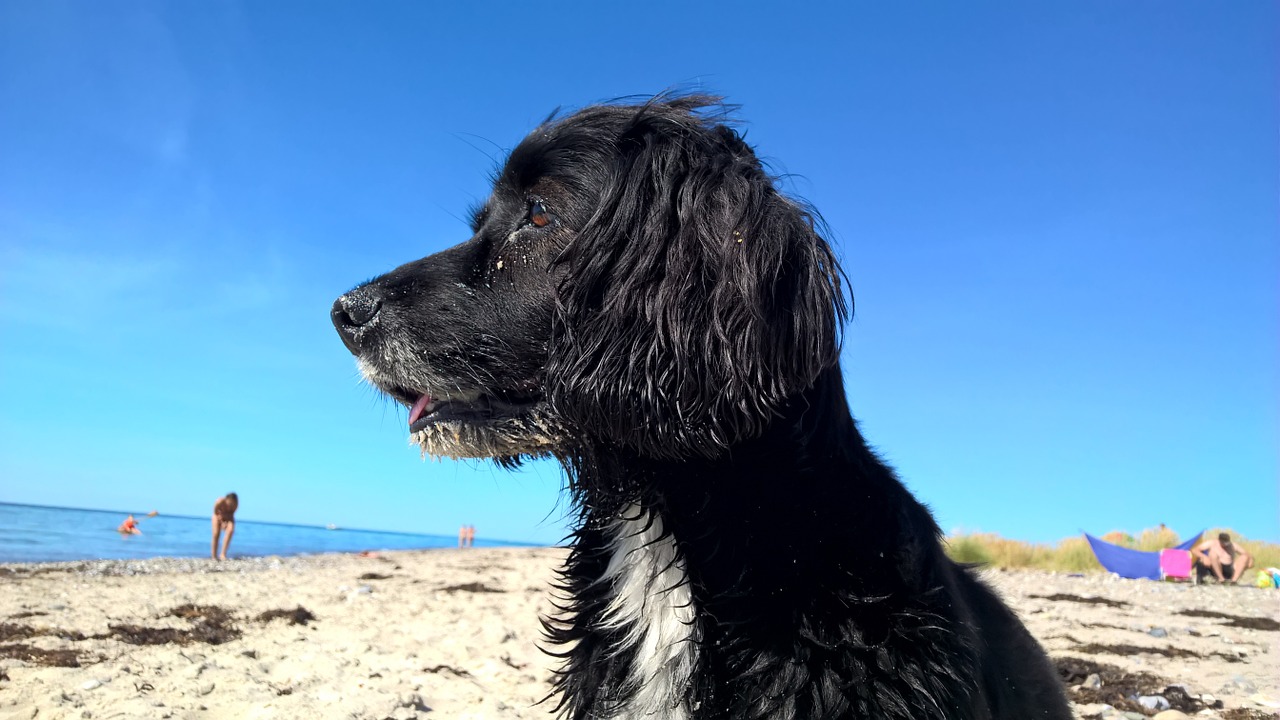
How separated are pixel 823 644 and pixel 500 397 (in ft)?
4.48

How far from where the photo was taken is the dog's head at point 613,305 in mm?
2285

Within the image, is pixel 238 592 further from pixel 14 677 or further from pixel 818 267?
pixel 818 267

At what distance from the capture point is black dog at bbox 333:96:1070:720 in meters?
2.23

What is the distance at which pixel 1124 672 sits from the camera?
19.7ft

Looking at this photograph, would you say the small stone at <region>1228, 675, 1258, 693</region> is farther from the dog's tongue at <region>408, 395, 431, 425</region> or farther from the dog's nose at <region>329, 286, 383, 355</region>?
the dog's nose at <region>329, 286, 383, 355</region>

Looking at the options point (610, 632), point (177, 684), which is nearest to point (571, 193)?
point (610, 632)

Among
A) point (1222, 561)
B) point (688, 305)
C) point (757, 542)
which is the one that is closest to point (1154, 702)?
point (757, 542)

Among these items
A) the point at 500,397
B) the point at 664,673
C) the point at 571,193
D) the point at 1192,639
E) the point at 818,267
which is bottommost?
the point at 1192,639

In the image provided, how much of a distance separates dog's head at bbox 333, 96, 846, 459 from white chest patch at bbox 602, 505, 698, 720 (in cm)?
39

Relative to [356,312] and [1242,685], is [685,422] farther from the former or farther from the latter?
[1242,685]

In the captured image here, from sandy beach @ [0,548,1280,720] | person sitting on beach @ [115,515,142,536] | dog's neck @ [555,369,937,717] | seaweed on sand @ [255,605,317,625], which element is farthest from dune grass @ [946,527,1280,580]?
person sitting on beach @ [115,515,142,536]

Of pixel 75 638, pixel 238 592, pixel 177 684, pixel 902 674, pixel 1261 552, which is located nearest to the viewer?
pixel 902 674

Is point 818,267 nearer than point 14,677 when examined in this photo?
Yes

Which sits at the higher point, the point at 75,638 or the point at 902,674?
the point at 902,674
